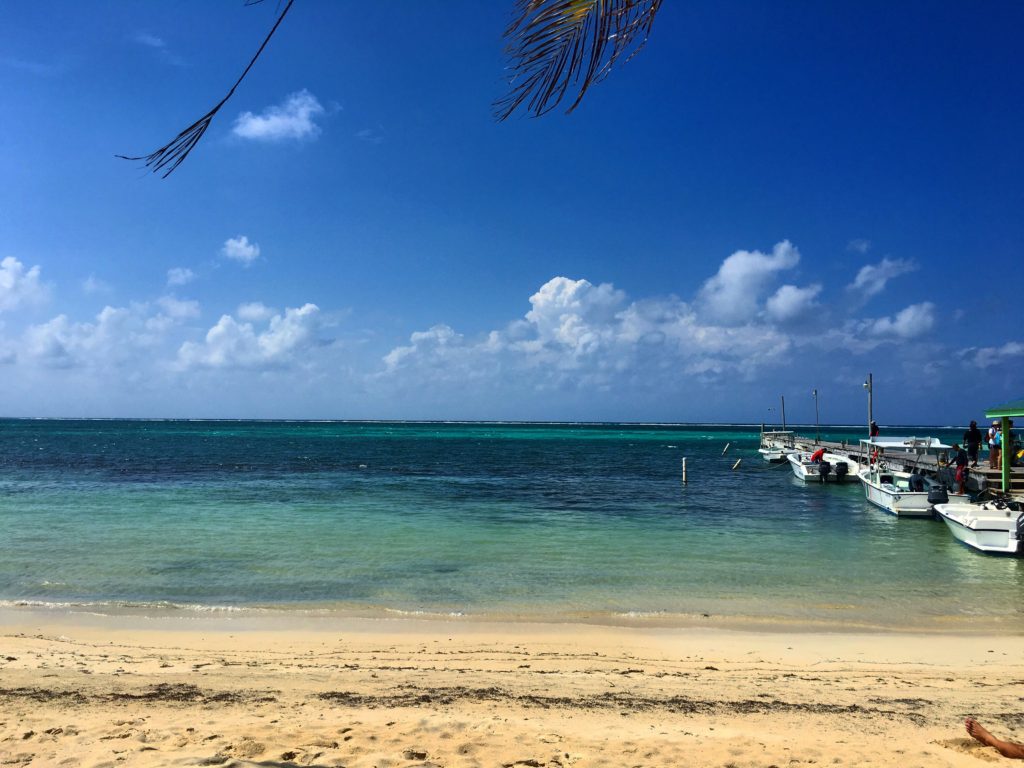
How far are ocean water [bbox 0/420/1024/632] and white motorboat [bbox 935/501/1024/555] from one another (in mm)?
400

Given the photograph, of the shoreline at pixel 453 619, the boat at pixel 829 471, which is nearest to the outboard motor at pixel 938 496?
the shoreline at pixel 453 619

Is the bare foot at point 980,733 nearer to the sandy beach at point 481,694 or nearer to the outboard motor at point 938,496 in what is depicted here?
the sandy beach at point 481,694

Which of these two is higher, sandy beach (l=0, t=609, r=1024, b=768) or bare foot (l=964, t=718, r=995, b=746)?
bare foot (l=964, t=718, r=995, b=746)

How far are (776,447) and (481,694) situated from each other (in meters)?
54.8

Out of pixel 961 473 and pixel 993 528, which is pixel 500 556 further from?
pixel 961 473

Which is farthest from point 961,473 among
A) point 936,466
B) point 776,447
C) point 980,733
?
point 776,447

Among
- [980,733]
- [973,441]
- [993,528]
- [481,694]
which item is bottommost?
[481,694]

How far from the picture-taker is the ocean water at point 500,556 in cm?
1215

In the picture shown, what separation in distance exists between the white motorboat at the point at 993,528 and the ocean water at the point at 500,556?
40cm

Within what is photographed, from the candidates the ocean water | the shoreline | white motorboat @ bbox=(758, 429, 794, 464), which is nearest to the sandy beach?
the shoreline

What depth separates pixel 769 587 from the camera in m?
→ 13.7

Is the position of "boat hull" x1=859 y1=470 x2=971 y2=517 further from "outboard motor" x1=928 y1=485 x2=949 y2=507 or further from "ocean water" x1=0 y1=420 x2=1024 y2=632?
"outboard motor" x1=928 y1=485 x2=949 y2=507

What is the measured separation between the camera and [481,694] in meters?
7.50

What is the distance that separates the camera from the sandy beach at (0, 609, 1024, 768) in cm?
566
